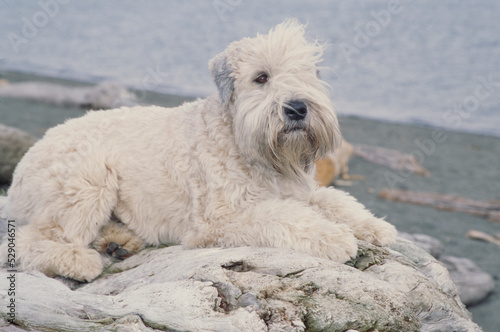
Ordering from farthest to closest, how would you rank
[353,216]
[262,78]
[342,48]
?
[342,48], [353,216], [262,78]

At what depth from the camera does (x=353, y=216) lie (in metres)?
5.20

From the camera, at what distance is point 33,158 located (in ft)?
18.2

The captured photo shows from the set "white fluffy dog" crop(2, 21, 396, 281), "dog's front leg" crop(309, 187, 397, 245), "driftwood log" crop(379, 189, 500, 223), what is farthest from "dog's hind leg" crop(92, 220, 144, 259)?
"driftwood log" crop(379, 189, 500, 223)

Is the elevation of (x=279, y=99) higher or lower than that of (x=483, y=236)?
higher

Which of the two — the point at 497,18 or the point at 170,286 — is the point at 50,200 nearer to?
the point at 170,286

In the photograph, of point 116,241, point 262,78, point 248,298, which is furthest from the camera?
point 116,241

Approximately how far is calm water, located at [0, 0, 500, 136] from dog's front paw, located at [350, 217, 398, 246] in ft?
41.9

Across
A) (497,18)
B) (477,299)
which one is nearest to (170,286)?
(477,299)

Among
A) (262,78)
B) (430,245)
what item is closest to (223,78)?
(262,78)

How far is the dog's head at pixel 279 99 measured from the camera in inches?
175

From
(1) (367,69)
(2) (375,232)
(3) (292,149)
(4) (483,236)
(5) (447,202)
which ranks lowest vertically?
(4) (483,236)

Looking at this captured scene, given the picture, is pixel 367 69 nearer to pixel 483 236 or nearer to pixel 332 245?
pixel 483 236

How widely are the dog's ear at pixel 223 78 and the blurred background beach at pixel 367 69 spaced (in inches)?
197

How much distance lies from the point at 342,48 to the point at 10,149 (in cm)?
1268
